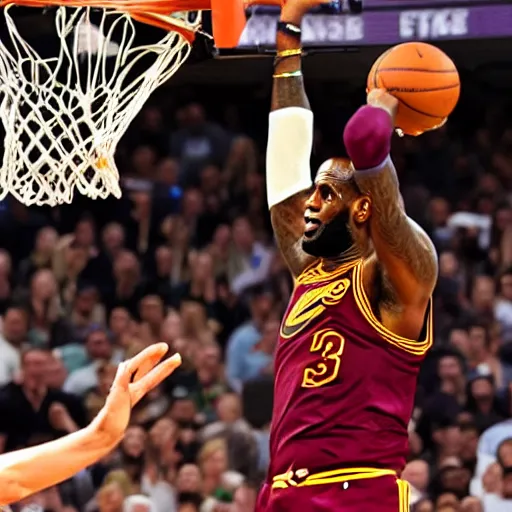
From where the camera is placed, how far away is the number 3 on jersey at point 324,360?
5344 millimetres

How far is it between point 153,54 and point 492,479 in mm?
3523

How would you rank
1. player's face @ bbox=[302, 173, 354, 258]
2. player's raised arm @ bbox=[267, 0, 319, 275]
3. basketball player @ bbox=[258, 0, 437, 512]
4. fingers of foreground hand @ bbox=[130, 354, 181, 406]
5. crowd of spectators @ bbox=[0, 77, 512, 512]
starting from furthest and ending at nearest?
crowd of spectators @ bbox=[0, 77, 512, 512] < player's raised arm @ bbox=[267, 0, 319, 275] < player's face @ bbox=[302, 173, 354, 258] < basketball player @ bbox=[258, 0, 437, 512] < fingers of foreground hand @ bbox=[130, 354, 181, 406]

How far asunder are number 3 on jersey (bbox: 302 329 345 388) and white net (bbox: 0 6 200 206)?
1.35m

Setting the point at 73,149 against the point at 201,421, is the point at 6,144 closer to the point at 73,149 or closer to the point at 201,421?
the point at 73,149

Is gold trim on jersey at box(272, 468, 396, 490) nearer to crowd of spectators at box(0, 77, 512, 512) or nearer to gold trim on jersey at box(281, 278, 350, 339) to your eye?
gold trim on jersey at box(281, 278, 350, 339)

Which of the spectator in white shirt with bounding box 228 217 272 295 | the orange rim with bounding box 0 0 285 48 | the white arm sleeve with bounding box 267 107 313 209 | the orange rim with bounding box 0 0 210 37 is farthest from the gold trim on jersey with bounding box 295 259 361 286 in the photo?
the spectator in white shirt with bounding box 228 217 272 295

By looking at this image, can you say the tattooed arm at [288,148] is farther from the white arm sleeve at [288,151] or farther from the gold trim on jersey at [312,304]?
the gold trim on jersey at [312,304]

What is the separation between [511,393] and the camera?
31.8ft

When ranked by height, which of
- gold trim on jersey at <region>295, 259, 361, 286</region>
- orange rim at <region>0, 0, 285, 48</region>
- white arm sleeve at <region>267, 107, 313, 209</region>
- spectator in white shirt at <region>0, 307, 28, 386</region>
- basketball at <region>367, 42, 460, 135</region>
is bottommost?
spectator in white shirt at <region>0, 307, 28, 386</region>

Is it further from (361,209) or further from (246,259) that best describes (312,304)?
(246,259)

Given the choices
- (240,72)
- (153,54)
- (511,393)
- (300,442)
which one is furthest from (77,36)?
(240,72)

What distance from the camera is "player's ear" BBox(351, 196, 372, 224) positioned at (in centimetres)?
537

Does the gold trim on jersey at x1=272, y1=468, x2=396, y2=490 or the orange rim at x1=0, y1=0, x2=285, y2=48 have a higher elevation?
the orange rim at x1=0, y1=0, x2=285, y2=48

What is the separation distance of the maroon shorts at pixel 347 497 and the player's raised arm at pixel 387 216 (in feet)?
1.92
